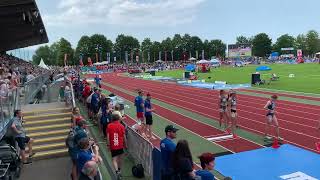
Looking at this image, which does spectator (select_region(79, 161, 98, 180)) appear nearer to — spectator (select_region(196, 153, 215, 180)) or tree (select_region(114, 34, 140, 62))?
spectator (select_region(196, 153, 215, 180))

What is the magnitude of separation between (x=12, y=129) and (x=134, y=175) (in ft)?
13.2

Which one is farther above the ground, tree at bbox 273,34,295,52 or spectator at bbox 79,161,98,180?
tree at bbox 273,34,295,52

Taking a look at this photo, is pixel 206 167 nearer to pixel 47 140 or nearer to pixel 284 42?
pixel 47 140

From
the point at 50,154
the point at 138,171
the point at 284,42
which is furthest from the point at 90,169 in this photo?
the point at 284,42

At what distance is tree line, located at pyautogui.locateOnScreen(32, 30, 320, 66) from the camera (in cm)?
13350

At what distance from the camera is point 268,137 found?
14.2 meters

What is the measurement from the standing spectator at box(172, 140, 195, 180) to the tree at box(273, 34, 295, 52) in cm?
15567

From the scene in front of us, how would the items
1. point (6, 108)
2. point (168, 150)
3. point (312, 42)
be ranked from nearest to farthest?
1. point (168, 150)
2. point (6, 108)
3. point (312, 42)

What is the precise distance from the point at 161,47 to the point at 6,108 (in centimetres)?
12912

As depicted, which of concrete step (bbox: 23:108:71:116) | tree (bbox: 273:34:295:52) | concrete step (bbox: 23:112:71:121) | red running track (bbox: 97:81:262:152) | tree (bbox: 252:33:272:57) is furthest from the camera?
tree (bbox: 273:34:295:52)

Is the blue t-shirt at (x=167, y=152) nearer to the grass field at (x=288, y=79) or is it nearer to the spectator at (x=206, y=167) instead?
the spectator at (x=206, y=167)

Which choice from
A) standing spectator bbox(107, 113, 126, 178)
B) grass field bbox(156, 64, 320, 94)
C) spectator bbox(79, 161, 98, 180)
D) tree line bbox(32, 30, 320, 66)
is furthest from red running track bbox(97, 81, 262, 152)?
tree line bbox(32, 30, 320, 66)

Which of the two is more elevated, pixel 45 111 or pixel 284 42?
pixel 284 42

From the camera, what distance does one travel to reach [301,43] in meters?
156
